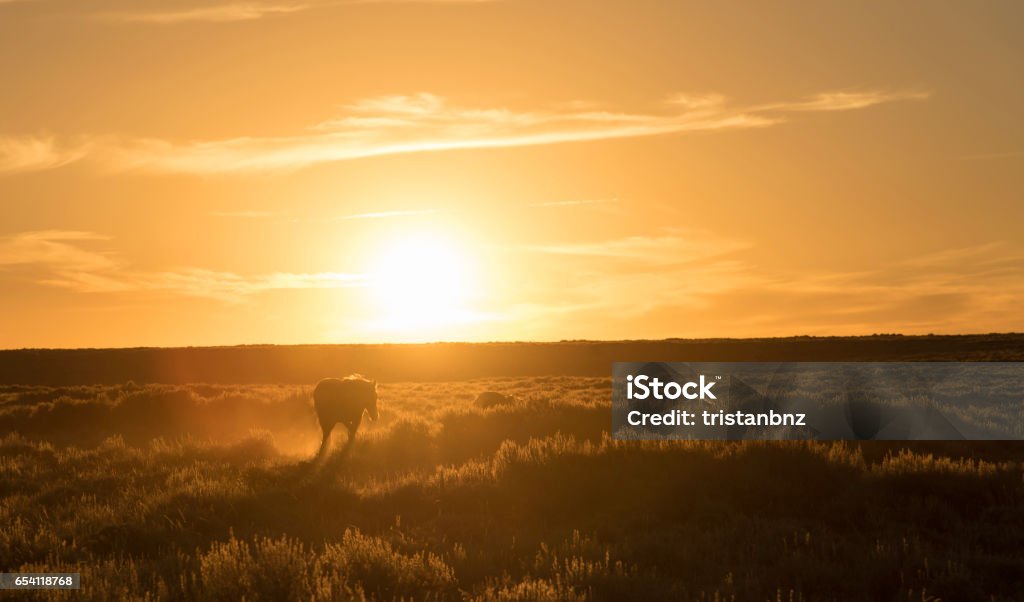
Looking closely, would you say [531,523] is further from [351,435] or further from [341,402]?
[341,402]

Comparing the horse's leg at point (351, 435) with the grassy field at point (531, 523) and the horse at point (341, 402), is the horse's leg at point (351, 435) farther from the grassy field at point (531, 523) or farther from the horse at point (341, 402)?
the grassy field at point (531, 523)

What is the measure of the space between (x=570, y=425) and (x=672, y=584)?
15653 millimetres

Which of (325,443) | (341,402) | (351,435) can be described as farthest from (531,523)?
(341,402)

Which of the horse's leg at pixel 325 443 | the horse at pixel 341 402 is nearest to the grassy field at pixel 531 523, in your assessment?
the horse's leg at pixel 325 443

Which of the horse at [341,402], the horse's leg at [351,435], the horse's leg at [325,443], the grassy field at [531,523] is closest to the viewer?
the grassy field at [531,523]

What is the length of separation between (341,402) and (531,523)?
32.4ft

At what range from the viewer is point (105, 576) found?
9.05m

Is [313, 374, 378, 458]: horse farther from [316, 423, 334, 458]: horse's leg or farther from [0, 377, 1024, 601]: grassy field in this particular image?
[0, 377, 1024, 601]: grassy field

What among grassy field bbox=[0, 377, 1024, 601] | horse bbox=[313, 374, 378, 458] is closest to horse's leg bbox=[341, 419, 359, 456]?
horse bbox=[313, 374, 378, 458]

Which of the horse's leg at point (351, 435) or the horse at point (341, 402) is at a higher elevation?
the horse at point (341, 402)

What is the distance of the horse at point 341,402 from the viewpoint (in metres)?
20.9

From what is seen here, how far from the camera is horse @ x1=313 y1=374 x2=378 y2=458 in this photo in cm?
2086

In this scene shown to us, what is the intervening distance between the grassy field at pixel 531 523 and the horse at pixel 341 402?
91 centimetres

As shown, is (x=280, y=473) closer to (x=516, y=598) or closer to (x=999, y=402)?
(x=516, y=598)
